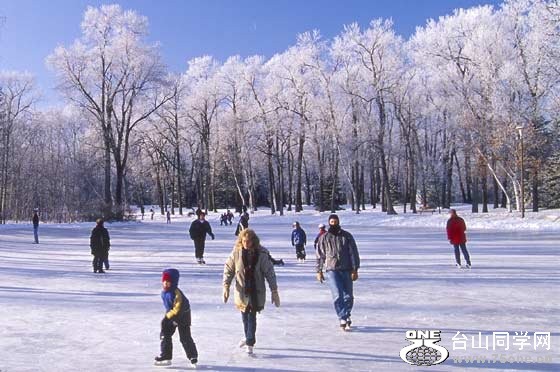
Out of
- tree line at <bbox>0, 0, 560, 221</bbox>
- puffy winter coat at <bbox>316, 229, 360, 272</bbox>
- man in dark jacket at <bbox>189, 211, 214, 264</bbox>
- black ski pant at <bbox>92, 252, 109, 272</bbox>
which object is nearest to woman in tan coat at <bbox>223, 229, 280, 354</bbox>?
puffy winter coat at <bbox>316, 229, 360, 272</bbox>

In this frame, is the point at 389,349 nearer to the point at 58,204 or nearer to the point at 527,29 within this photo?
the point at 527,29

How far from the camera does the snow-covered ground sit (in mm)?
6363

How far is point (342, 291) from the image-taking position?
303 inches

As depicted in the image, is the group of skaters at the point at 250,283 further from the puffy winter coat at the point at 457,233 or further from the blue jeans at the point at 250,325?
the puffy winter coat at the point at 457,233

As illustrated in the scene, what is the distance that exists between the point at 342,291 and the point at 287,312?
174 centimetres

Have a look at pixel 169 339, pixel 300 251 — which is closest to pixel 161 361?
pixel 169 339

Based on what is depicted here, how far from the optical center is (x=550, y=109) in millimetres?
38969

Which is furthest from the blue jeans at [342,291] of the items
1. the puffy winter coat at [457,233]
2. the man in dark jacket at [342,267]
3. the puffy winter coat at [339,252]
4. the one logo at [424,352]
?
the puffy winter coat at [457,233]

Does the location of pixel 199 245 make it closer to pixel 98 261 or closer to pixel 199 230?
pixel 199 230

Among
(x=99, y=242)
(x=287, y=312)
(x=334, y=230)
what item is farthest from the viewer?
(x=99, y=242)

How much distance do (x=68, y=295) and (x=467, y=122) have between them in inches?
1403

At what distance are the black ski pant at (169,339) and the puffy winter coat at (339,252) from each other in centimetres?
247

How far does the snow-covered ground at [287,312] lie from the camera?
20.9 feet

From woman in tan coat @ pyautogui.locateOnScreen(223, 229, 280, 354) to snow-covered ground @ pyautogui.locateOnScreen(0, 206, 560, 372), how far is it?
1.50 ft
